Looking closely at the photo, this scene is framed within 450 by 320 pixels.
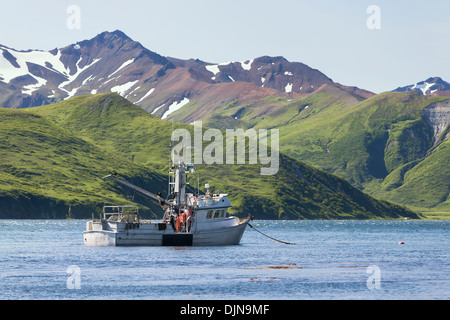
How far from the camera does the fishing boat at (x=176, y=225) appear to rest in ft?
369

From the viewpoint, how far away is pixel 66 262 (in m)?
96.2

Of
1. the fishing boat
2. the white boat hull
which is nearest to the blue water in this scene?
the white boat hull

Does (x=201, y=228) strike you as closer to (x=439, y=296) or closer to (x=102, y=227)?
(x=102, y=227)

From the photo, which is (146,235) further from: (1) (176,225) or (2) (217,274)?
(2) (217,274)

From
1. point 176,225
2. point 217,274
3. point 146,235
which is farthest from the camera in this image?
point 176,225

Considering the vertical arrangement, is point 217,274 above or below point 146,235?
below

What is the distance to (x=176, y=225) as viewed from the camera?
114 metres

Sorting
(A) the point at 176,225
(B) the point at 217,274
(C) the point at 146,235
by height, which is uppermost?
(A) the point at 176,225

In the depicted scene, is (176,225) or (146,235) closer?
(146,235)

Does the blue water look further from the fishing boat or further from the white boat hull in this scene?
the fishing boat

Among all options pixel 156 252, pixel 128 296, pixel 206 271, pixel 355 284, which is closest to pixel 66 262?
pixel 156 252

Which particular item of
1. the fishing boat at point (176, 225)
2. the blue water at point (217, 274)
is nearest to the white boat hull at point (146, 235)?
the fishing boat at point (176, 225)

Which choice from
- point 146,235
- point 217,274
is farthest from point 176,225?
point 217,274

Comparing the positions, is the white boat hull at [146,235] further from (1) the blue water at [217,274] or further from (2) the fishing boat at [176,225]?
(1) the blue water at [217,274]
